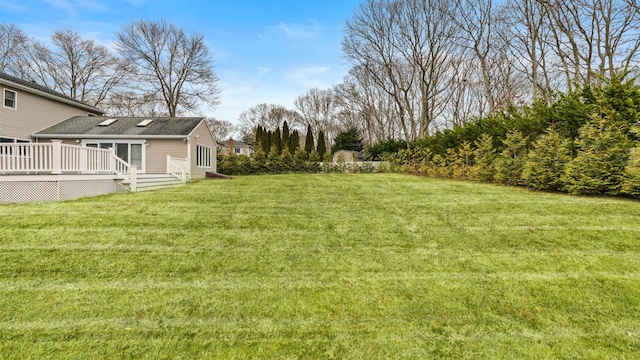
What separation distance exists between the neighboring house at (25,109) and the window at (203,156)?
710 cm

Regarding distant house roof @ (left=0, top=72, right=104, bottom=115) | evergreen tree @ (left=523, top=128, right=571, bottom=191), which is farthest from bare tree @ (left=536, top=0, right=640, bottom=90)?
distant house roof @ (left=0, top=72, right=104, bottom=115)

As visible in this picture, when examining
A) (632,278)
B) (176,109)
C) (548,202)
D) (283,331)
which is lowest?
(283,331)

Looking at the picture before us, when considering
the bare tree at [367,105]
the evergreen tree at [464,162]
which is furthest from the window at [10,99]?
the bare tree at [367,105]

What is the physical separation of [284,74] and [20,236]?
17.6 meters

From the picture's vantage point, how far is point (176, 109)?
2803 cm

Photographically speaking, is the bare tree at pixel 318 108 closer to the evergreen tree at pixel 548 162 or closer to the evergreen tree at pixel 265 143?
the evergreen tree at pixel 265 143

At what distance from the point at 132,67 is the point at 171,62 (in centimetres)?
322

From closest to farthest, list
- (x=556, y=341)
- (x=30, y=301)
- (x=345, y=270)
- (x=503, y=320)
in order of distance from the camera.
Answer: (x=556, y=341) → (x=503, y=320) → (x=30, y=301) → (x=345, y=270)

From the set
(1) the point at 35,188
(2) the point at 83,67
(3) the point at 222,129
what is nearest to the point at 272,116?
(3) the point at 222,129

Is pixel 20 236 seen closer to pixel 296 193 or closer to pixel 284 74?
pixel 296 193

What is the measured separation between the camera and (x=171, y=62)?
25875mm

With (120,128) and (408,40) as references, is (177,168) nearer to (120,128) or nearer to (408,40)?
(120,128)

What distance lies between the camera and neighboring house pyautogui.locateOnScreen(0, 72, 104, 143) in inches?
494

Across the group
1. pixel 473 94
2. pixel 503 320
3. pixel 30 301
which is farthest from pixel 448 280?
pixel 473 94
